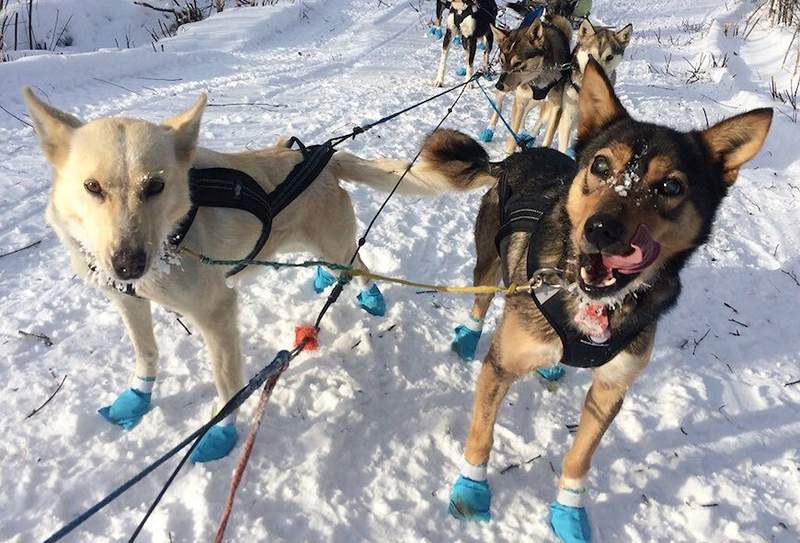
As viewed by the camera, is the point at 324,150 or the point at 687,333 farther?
the point at 687,333

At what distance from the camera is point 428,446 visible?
2.51 m

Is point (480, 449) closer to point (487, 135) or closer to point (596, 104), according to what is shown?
point (596, 104)

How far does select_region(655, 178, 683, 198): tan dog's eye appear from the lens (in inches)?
65.2

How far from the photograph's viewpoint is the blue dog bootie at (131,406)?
2.40 metres

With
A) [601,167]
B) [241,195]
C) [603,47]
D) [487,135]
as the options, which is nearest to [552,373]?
[601,167]

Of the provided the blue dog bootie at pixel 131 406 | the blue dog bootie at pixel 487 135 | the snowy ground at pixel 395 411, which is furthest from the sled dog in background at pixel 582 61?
the blue dog bootie at pixel 131 406

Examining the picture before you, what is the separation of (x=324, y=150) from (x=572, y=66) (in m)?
4.22

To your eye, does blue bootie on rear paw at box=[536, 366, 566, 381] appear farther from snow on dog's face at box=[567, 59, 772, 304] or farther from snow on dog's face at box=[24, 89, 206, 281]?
snow on dog's face at box=[24, 89, 206, 281]

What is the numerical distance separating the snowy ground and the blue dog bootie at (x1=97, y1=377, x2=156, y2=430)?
0.06 m

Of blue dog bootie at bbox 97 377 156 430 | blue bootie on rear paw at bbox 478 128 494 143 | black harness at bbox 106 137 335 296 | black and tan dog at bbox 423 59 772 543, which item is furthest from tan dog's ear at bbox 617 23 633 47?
blue dog bootie at bbox 97 377 156 430

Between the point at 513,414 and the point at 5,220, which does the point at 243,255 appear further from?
the point at 5,220

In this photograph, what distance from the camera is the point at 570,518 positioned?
216cm

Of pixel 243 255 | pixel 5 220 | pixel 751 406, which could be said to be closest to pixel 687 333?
pixel 751 406

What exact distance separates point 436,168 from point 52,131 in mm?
1785
